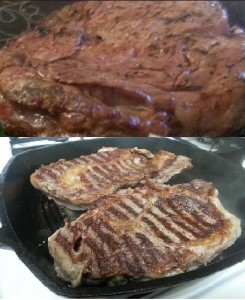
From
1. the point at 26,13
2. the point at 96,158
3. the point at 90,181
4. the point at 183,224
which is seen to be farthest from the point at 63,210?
the point at 26,13

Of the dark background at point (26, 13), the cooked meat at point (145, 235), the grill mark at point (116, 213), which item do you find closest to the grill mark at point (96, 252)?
the cooked meat at point (145, 235)

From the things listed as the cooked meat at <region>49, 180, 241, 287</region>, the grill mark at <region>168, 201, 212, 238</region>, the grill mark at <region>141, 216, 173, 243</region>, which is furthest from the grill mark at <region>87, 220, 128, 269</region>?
the grill mark at <region>168, 201, 212, 238</region>

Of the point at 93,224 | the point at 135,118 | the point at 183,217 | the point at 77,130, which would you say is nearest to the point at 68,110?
the point at 77,130

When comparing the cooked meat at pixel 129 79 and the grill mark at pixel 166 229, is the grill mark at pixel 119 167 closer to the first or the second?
the cooked meat at pixel 129 79

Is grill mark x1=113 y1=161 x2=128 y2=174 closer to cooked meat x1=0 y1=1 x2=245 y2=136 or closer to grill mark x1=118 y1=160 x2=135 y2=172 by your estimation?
grill mark x1=118 y1=160 x2=135 y2=172

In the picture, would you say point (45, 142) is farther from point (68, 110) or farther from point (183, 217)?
point (183, 217)

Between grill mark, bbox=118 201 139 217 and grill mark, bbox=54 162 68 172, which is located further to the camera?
grill mark, bbox=54 162 68 172

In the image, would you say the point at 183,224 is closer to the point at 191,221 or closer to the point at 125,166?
the point at 191,221
